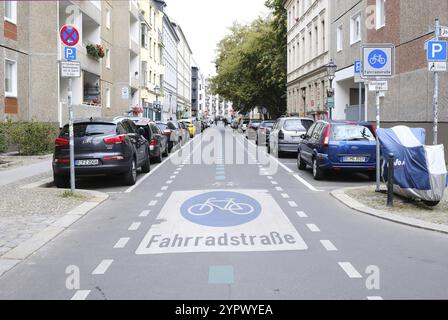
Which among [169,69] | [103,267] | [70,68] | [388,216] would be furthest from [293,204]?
[169,69]

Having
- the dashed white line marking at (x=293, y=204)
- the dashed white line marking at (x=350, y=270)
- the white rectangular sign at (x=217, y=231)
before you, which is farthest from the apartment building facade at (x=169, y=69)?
the dashed white line marking at (x=350, y=270)

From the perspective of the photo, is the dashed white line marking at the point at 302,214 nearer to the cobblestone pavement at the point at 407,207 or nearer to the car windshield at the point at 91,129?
the cobblestone pavement at the point at 407,207

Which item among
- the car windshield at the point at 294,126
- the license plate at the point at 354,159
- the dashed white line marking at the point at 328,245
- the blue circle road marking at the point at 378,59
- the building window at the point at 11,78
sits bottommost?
the dashed white line marking at the point at 328,245

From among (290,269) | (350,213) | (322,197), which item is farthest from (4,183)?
(290,269)

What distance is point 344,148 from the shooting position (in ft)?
47.2

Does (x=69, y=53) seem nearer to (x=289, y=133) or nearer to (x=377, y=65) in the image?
(x=377, y=65)

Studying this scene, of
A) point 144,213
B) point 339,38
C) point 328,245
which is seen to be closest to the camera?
point 328,245

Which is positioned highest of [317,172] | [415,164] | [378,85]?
[378,85]

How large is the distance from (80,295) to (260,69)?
56.0 metres

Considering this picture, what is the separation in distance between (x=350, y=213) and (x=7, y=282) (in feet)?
19.6

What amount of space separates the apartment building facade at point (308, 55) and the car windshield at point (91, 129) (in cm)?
2320

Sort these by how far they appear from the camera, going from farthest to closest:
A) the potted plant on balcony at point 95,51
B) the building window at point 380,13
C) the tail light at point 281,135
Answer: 1. the potted plant on balcony at point 95,51
2. the building window at point 380,13
3. the tail light at point 281,135

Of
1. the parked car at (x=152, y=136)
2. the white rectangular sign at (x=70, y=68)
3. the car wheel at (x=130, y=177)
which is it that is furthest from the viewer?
the parked car at (x=152, y=136)

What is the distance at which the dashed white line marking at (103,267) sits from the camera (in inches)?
234
